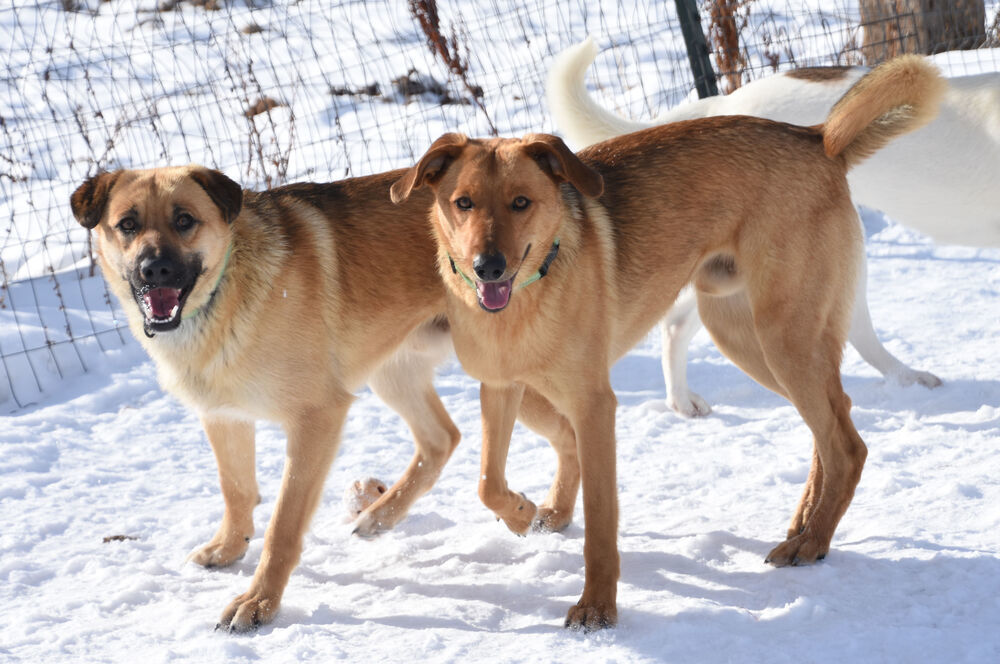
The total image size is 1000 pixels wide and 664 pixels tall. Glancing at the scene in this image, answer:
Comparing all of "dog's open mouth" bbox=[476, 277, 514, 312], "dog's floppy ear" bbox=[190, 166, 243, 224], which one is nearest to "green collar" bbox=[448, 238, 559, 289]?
"dog's open mouth" bbox=[476, 277, 514, 312]

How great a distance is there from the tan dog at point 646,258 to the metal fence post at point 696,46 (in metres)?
3.79

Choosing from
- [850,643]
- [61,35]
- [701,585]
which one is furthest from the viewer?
[61,35]

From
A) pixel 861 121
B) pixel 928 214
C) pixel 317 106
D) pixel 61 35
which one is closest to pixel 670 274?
pixel 861 121

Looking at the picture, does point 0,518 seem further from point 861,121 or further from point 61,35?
point 61,35

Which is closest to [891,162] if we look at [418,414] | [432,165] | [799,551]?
[799,551]

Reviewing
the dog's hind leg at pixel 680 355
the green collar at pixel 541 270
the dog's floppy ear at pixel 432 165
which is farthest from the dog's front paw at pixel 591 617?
the dog's hind leg at pixel 680 355

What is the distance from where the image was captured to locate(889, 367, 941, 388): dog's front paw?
5168 millimetres

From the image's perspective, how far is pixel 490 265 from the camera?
3062 mm

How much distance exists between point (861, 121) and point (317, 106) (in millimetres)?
7199

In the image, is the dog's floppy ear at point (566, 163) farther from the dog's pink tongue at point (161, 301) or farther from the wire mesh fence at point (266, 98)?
the wire mesh fence at point (266, 98)

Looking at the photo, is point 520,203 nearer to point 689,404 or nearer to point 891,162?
point 689,404

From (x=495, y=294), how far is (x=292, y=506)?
1.07 metres

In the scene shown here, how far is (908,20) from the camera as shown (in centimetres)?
869

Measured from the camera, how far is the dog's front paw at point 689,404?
17.1 feet
